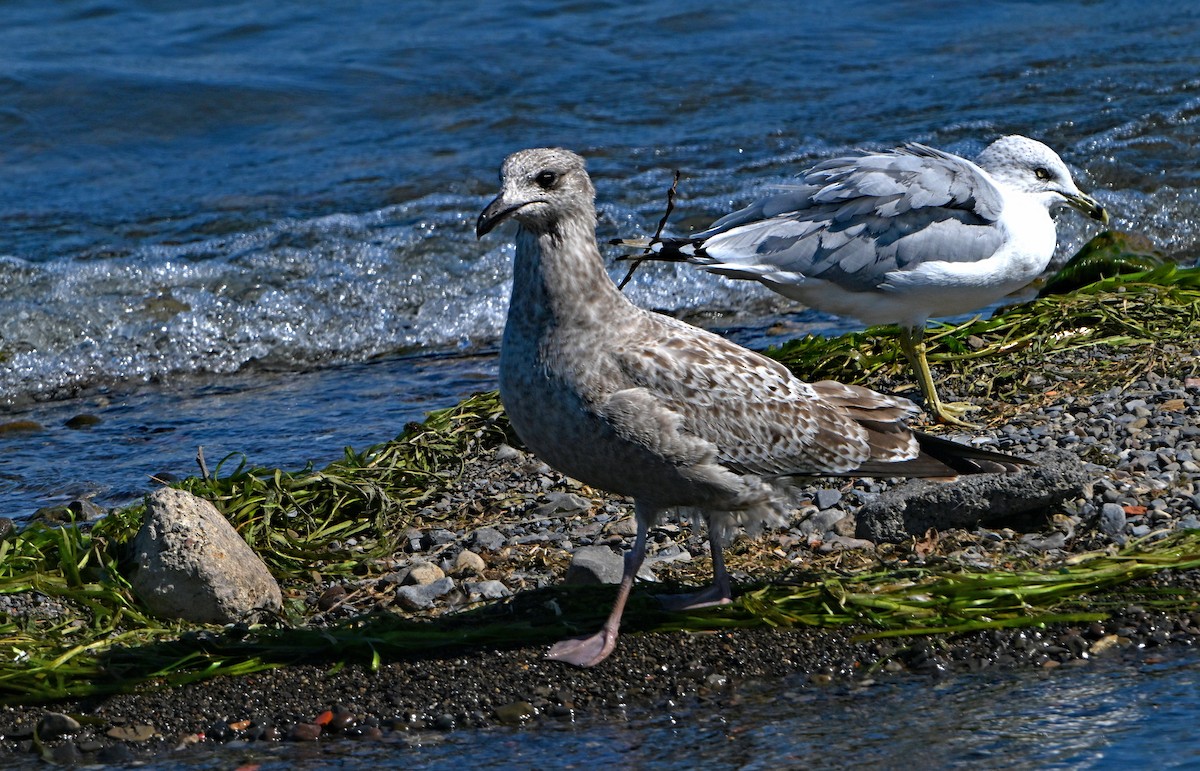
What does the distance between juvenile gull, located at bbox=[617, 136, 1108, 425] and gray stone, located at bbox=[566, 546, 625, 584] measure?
6.13 feet

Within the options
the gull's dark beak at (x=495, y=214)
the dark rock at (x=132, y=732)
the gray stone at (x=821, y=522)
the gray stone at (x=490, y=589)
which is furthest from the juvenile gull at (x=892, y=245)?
the dark rock at (x=132, y=732)

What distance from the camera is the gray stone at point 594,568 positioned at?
4.86 metres

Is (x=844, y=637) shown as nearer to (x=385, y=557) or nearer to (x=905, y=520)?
(x=905, y=520)

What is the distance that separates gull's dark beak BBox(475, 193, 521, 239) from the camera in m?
4.28

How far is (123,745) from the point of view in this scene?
4070 millimetres

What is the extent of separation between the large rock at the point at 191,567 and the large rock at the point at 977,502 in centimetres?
205

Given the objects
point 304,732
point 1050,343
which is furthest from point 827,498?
point 304,732

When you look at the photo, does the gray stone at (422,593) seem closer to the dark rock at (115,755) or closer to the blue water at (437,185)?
the blue water at (437,185)

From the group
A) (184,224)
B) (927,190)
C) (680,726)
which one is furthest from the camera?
(184,224)

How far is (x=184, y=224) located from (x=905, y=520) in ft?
26.5

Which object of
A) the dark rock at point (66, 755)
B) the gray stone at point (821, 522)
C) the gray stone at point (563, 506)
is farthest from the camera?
the gray stone at point (563, 506)

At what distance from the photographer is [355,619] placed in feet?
15.3

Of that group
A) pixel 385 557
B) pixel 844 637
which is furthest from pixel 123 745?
pixel 844 637

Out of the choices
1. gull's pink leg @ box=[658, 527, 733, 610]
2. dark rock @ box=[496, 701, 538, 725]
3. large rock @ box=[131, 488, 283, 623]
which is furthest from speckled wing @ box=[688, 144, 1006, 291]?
dark rock @ box=[496, 701, 538, 725]
